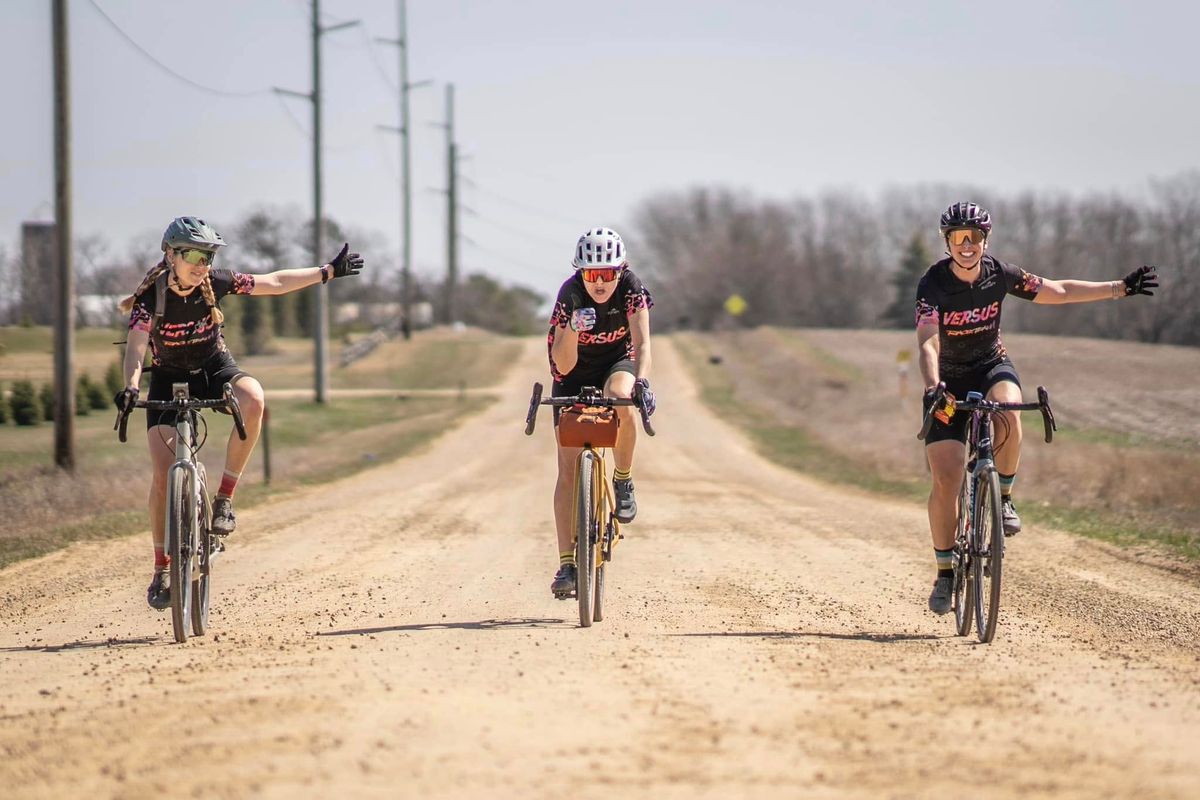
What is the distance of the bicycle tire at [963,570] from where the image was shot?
8312mm

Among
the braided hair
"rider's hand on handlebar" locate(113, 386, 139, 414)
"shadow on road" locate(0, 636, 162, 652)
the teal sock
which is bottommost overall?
"shadow on road" locate(0, 636, 162, 652)

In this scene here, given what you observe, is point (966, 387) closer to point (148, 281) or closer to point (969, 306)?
point (969, 306)

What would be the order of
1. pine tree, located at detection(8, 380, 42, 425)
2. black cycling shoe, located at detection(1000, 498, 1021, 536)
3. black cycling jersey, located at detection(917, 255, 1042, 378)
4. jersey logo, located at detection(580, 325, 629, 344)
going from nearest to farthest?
black cycling shoe, located at detection(1000, 498, 1021, 536), black cycling jersey, located at detection(917, 255, 1042, 378), jersey logo, located at detection(580, 325, 629, 344), pine tree, located at detection(8, 380, 42, 425)

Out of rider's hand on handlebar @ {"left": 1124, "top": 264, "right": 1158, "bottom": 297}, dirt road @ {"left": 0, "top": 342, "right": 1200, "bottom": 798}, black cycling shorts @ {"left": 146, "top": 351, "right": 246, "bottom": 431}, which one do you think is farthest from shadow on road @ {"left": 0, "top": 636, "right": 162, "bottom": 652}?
rider's hand on handlebar @ {"left": 1124, "top": 264, "right": 1158, "bottom": 297}

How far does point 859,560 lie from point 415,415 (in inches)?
1370

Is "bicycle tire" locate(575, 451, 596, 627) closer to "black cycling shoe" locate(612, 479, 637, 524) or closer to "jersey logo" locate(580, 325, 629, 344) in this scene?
"black cycling shoe" locate(612, 479, 637, 524)

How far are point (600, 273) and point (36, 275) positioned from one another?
3206 cm

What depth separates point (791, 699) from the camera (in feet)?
20.4

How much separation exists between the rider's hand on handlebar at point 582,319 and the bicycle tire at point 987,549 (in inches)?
104

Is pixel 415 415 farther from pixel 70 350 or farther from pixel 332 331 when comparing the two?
pixel 332 331

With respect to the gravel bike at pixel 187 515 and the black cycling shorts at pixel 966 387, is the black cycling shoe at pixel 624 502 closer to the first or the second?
the black cycling shorts at pixel 966 387

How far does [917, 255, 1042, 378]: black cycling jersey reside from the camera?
8.61 meters

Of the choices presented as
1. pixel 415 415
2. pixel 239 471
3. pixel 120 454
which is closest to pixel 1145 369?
pixel 415 415

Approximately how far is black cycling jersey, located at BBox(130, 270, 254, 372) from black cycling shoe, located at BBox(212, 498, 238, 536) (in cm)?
91
